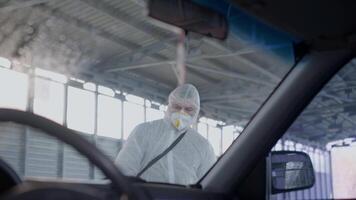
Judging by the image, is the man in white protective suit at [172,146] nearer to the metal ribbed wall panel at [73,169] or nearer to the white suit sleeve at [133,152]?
the white suit sleeve at [133,152]

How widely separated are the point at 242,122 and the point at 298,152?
0.34 m

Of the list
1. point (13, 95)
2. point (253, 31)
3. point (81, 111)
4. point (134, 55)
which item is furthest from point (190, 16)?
point (134, 55)

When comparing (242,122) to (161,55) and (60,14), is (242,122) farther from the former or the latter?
(60,14)

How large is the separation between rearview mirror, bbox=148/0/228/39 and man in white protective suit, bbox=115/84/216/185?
4.86ft

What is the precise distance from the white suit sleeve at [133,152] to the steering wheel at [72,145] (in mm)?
1918

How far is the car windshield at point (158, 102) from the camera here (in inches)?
67.1

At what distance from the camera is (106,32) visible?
344 inches

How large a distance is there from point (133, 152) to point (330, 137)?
1.81 metres

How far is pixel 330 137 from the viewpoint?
1.76 m

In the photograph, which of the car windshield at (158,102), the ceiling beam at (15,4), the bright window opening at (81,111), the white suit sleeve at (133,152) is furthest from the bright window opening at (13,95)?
the ceiling beam at (15,4)

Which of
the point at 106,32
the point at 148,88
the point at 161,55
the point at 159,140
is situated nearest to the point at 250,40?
the point at 159,140

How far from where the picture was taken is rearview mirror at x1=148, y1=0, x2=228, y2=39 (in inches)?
62.6

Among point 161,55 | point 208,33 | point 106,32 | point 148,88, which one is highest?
point 106,32

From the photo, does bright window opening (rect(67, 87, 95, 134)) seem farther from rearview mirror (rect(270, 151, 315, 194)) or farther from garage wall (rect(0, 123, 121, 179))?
rearview mirror (rect(270, 151, 315, 194))
